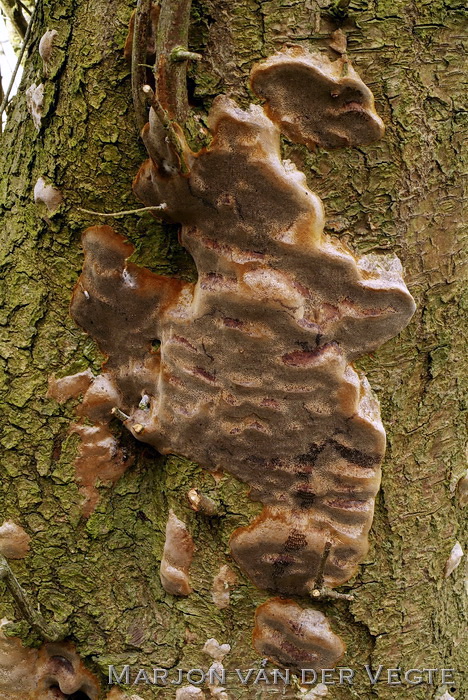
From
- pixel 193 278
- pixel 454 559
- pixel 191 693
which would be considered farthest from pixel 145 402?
pixel 454 559

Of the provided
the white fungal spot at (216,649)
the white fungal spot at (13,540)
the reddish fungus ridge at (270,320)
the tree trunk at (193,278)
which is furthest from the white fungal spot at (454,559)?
the white fungal spot at (13,540)

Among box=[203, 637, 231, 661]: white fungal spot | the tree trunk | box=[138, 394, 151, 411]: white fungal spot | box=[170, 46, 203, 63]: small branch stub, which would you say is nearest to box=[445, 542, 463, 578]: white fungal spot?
the tree trunk

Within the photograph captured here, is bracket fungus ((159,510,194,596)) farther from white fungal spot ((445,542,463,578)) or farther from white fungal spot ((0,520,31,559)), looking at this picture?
white fungal spot ((445,542,463,578))

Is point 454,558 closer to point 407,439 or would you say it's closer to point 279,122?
point 407,439

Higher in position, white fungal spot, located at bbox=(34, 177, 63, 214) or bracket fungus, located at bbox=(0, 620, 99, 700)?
white fungal spot, located at bbox=(34, 177, 63, 214)

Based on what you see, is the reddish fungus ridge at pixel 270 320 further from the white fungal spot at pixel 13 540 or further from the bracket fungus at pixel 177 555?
the white fungal spot at pixel 13 540

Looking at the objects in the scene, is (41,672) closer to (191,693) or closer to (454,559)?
(191,693)

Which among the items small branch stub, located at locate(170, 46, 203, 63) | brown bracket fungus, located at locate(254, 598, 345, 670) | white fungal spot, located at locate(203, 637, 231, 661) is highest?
small branch stub, located at locate(170, 46, 203, 63)
